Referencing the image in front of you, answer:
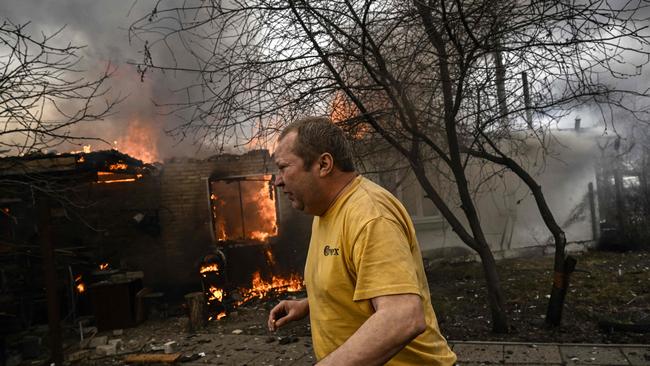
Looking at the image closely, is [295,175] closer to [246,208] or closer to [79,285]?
[79,285]

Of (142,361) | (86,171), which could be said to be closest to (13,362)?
(142,361)

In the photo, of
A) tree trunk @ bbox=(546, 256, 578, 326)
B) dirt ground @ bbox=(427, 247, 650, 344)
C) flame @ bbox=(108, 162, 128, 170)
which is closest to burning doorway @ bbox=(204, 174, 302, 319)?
flame @ bbox=(108, 162, 128, 170)

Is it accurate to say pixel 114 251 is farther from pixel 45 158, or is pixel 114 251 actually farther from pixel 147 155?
pixel 45 158

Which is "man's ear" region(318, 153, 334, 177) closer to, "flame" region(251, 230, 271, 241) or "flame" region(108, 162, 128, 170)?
"flame" region(108, 162, 128, 170)

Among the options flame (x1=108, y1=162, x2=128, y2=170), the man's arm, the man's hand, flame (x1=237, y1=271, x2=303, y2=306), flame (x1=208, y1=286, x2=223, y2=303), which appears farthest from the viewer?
flame (x1=237, y1=271, x2=303, y2=306)

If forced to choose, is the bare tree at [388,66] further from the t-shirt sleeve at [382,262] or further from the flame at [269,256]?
the flame at [269,256]

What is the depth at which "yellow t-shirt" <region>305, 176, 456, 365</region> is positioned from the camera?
5.23ft

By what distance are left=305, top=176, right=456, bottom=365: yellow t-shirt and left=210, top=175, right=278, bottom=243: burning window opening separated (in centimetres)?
1092

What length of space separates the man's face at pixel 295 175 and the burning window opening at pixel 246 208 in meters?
10.8

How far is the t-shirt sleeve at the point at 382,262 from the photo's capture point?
1.56 m

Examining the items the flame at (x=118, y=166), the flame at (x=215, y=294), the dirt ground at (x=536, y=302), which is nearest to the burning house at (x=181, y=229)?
the flame at (x=118, y=166)

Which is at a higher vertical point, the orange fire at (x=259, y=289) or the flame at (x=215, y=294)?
the flame at (x=215, y=294)

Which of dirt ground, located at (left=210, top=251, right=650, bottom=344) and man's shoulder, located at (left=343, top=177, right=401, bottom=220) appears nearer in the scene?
man's shoulder, located at (left=343, top=177, right=401, bottom=220)

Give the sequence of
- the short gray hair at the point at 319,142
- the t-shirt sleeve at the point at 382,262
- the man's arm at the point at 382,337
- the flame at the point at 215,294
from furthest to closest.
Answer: the flame at the point at 215,294 < the short gray hair at the point at 319,142 < the t-shirt sleeve at the point at 382,262 < the man's arm at the point at 382,337
